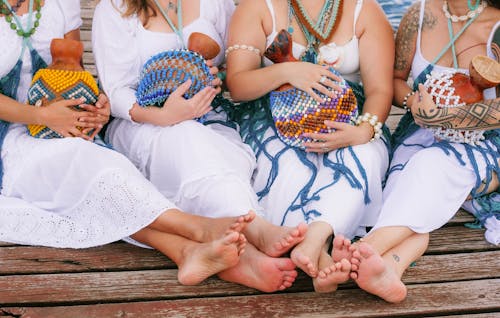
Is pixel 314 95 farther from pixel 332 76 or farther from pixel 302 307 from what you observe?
pixel 302 307

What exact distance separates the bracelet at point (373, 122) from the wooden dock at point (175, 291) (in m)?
0.41

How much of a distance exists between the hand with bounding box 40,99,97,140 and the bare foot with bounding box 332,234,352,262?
87 centimetres

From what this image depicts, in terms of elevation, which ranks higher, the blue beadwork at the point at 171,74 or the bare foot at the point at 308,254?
the blue beadwork at the point at 171,74

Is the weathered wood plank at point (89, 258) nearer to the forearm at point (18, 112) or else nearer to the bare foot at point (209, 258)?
the bare foot at point (209, 258)

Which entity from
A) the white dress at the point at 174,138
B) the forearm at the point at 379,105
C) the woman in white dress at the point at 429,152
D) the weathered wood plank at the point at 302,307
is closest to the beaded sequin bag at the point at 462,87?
the woman in white dress at the point at 429,152

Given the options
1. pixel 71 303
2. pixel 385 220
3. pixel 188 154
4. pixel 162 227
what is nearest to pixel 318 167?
pixel 385 220

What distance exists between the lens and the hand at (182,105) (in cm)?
194

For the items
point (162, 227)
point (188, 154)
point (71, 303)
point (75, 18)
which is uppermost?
point (75, 18)

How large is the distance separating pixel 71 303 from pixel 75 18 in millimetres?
1022

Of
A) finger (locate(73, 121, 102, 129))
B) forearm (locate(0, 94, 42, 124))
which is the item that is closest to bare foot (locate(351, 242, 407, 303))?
finger (locate(73, 121, 102, 129))

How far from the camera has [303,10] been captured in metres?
2.09

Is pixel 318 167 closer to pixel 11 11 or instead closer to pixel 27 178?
pixel 27 178

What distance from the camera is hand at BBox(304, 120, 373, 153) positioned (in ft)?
6.30

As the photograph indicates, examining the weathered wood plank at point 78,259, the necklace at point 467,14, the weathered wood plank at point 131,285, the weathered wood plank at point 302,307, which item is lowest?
the weathered wood plank at point 78,259
